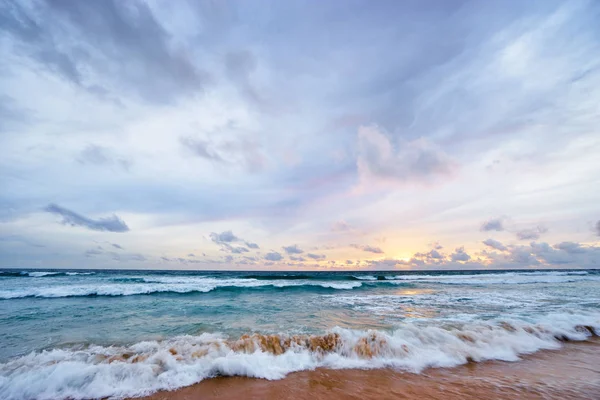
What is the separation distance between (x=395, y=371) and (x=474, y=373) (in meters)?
1.61

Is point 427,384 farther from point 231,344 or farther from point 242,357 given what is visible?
point 231,344

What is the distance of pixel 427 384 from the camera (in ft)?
16.6

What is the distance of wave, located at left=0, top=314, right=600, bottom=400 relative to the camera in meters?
5.03

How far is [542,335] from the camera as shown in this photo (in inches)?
316

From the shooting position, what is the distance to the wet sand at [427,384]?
183 inches

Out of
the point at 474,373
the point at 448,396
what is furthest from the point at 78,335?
the point at 474,373

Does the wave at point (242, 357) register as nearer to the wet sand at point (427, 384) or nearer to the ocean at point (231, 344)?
the ocean at point (231, 344)

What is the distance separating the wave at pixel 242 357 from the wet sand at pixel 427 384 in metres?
0.32

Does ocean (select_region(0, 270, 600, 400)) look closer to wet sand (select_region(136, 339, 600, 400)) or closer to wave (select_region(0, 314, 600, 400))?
wave (select_region(0, 314, 600, 400))

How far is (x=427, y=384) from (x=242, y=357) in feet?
12.5

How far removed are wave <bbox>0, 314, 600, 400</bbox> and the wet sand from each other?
318 millimetres

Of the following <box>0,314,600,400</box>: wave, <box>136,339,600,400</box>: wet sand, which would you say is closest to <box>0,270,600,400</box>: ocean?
<box>0,314,600,400</box>: wave

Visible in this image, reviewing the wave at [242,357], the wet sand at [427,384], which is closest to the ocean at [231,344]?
the wave at [242,357]

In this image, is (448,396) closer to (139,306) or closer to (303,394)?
(303,394)
